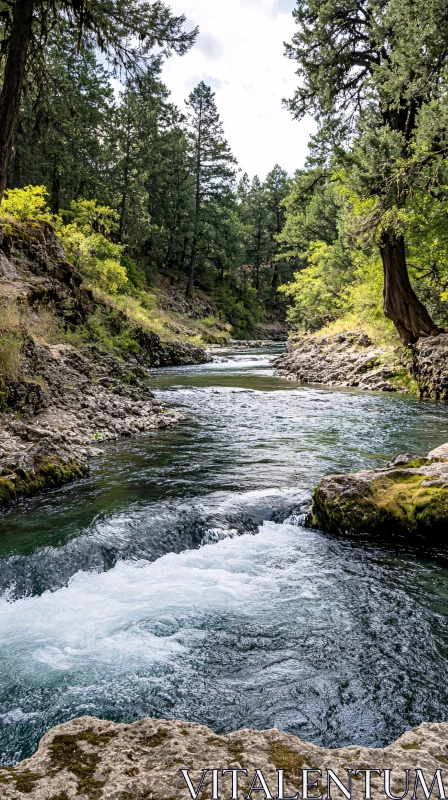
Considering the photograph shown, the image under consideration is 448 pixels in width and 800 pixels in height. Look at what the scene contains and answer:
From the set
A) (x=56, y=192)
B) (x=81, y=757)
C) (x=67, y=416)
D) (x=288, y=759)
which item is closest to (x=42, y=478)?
(x=67, y=416)

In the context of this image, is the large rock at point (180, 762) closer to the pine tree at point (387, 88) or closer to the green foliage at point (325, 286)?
the pine tree at point (387, 88)

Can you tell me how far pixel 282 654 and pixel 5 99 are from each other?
34.6 feet

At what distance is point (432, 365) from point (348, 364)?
5.66 metres

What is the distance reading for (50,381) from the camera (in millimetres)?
10312

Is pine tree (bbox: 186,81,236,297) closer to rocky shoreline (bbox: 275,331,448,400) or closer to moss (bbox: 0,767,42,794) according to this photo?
rocky shoreline (bbox: 275,331,448,400)

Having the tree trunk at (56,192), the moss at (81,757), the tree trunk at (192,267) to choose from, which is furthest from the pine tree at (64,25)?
the tree trunk at (192,267)

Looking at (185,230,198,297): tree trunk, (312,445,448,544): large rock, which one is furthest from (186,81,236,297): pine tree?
(312,445,448,544): large rock

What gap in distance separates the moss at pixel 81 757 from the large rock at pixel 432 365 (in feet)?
48.2

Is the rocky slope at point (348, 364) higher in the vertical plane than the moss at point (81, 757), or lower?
higher

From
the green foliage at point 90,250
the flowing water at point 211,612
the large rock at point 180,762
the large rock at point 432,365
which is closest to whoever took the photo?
the large rock at point 180,762

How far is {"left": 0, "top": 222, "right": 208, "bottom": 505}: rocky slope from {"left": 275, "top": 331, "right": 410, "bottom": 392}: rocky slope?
8796 millimetres

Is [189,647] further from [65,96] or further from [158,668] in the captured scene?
[65,96]

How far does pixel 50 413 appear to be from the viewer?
954 cm

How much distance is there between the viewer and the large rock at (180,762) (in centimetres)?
176
